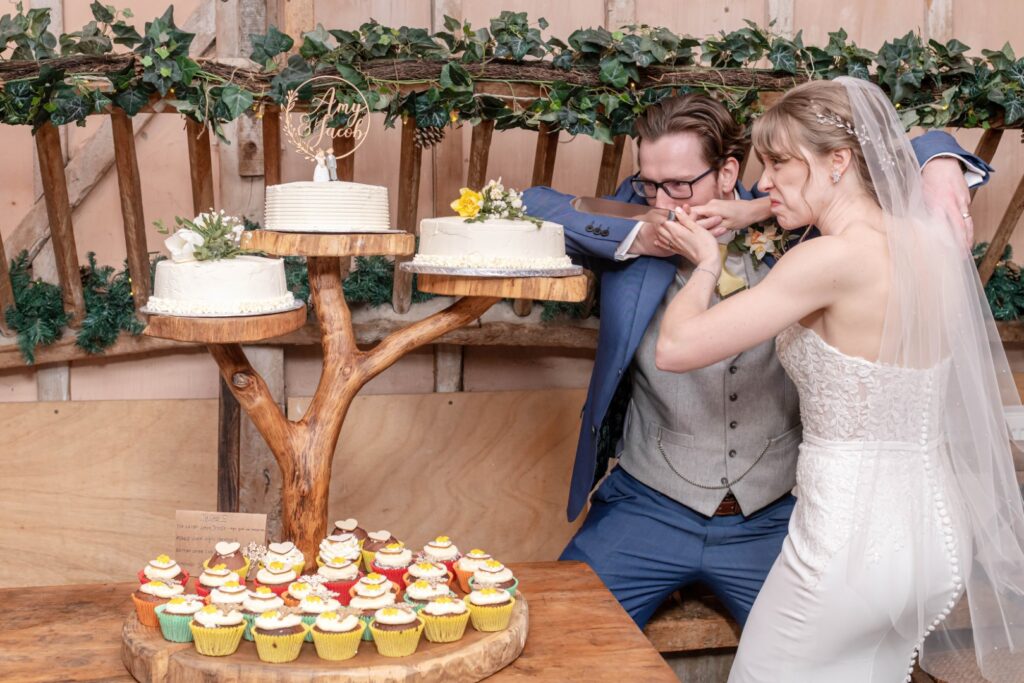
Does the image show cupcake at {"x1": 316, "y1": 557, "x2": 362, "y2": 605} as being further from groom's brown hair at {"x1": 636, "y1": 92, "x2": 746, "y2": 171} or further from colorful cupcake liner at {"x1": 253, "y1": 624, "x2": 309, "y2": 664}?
groom's brown hair at {"x1": 636, "y1": 92, "x2": 746, "y2": 171}

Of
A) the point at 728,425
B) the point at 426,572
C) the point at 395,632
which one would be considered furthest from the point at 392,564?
the point at 728,425

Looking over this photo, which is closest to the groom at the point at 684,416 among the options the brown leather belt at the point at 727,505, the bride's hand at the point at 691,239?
the brown leather belt at the point at 727,505

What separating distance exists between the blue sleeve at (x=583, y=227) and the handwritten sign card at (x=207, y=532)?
39.0 inches

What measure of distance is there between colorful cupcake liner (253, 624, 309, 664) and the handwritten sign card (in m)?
0.34

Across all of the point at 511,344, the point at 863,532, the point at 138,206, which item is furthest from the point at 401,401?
the point at 863,532

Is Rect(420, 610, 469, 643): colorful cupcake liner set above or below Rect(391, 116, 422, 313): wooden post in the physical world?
below

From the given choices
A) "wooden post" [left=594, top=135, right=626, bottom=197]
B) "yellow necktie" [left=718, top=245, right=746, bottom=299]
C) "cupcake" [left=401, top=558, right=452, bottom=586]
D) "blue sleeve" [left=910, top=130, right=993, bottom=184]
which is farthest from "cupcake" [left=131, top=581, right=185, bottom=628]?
"blue sleeve" [left=910, top=130, right=993, bottom=184]

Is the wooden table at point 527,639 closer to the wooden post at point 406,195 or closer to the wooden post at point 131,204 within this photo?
the wooden post at point 131,204

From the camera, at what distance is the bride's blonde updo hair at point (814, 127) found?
81.7 inches

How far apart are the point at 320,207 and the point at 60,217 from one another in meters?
1.14

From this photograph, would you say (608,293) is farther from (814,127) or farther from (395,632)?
(395,632)

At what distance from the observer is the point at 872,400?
2072 mm

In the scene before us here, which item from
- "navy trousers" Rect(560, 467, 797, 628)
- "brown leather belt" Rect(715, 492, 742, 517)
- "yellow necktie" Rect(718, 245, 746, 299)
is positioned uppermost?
"yellow necktie" Rect(718, 245, 746, 299)

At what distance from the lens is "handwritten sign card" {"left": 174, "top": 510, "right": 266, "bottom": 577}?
221 centimetres
